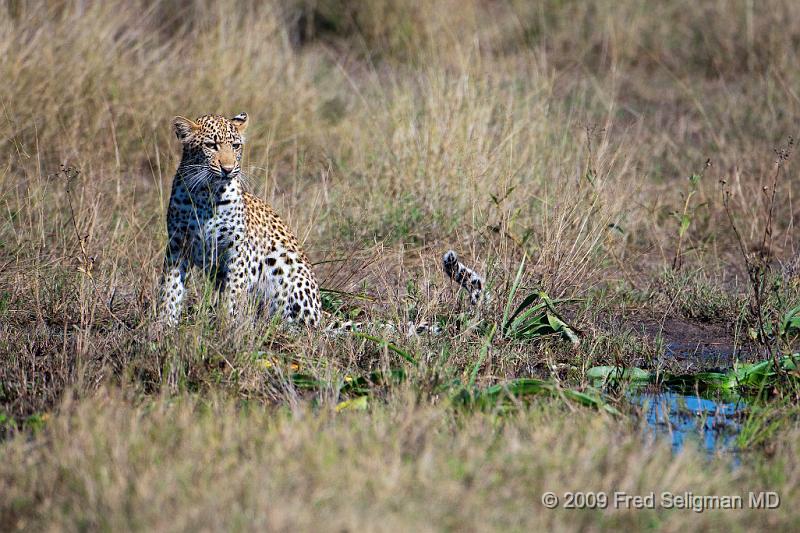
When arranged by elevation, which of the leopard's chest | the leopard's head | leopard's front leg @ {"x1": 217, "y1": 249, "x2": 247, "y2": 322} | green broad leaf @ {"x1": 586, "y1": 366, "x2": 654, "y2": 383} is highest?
the leopard's head

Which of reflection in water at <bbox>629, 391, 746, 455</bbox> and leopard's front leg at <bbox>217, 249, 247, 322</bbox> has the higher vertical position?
leopard's front leg at <bbox>217, 249, 247, 322</bbox>

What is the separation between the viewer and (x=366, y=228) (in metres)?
7.79

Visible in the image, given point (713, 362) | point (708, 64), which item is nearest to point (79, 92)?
point (713, 362)

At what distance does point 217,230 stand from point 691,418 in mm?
2618

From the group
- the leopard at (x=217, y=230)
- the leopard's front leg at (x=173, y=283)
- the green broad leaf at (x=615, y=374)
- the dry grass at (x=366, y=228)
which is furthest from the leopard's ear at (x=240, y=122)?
the green broad leaf at (x=615, y=374)

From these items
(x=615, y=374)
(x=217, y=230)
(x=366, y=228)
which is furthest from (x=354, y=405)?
(x=366, y=228)

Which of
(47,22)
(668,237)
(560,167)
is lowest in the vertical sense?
(668,237)

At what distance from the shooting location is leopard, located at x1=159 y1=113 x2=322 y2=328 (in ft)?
20.0

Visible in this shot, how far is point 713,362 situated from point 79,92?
5.23 m

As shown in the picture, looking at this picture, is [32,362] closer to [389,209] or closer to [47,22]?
[389,209]

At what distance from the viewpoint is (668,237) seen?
Answer: 8484 millimetres

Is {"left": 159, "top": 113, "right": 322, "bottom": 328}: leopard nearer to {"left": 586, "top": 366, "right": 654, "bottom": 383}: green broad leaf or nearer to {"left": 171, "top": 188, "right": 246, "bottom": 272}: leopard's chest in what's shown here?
{"left": 171, "top": 188, "right": 246, "bottom": 272}: leopard's chest

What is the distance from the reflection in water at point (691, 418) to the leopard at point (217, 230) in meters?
1.90

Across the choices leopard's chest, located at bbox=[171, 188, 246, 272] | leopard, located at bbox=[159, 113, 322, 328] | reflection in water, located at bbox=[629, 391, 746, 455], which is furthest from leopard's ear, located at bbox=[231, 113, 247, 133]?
reflection in water, located at bbox=[629, 391, 746, 455]
